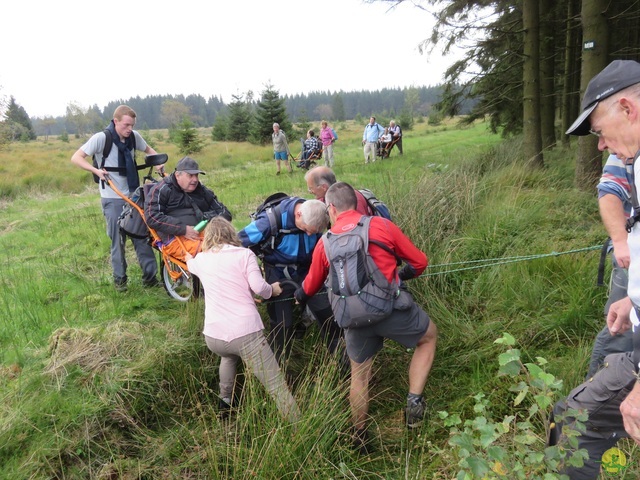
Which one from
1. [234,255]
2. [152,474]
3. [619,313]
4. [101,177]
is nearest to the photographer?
[619,313]

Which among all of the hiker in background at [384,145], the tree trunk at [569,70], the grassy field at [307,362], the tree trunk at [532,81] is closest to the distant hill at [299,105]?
the hiker in background at [384,145]

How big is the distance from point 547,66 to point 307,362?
999 centimetres

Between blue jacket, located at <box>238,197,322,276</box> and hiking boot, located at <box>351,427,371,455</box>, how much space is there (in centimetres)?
143

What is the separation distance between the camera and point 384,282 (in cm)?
261

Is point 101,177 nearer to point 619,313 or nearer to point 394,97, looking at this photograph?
point 619,313

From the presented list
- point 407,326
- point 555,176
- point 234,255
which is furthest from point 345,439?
point 555,176

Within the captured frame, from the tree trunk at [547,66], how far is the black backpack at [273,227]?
7965 millimetres

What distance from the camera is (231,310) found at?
9.68 feet

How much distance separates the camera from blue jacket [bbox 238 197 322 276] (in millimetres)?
3449

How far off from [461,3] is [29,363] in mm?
8712

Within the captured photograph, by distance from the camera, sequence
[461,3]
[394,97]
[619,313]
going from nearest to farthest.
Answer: [619,313] → [461,3] → [394,97]

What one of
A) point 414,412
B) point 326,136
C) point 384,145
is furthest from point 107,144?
point 384,145

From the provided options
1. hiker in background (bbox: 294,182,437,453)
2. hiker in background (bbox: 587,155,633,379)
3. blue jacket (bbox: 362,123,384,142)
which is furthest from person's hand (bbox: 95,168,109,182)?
blue jacket (bbox: 362,123,384,142)

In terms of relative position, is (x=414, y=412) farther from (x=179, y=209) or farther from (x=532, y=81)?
(x=532, y=81)
